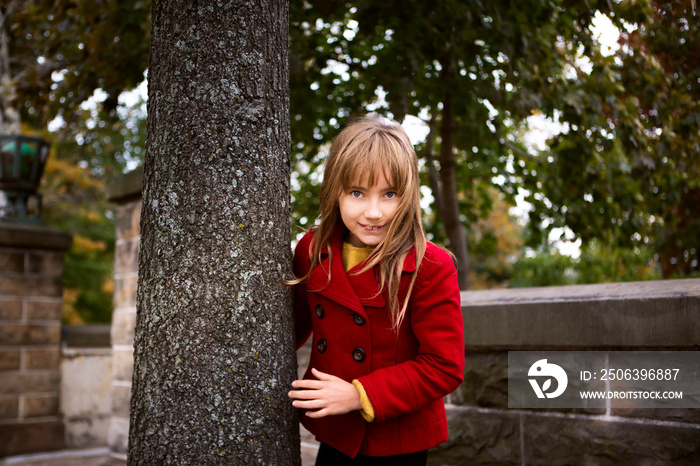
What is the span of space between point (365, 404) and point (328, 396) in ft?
0.33

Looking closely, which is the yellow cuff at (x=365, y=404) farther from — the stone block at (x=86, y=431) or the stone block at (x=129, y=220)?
the stone block at (x=86, y=431)

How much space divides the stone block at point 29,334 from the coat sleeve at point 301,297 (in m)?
4.37

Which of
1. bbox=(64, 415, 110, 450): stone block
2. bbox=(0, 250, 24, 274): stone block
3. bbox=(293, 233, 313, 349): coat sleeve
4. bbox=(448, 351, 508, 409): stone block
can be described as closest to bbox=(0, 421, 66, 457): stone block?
bbox=(64, 415, 110, 450): stone block

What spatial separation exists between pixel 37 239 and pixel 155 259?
176 inches

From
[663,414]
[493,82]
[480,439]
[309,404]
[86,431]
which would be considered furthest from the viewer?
[86,431]

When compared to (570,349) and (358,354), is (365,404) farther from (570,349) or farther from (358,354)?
(570,349)

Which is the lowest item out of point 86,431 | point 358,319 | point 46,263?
point 86,431

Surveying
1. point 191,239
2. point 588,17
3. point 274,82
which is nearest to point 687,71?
point 588,17

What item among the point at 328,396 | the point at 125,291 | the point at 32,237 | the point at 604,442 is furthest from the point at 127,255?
the point at 604,442

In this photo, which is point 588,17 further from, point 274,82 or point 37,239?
point 37,239

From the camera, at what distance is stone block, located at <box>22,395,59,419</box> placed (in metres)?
5.05

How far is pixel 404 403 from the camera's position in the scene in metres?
1.49

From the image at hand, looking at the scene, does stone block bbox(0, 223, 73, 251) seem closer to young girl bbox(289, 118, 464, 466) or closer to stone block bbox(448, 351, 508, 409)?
stone block bbox(448, 351, 508, 409)

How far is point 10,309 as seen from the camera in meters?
5.11
